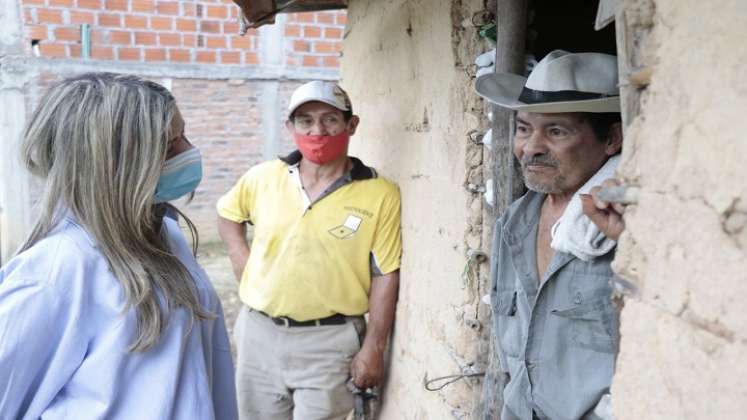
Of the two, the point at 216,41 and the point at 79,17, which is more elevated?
the point at 79,17

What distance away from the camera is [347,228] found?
319cm

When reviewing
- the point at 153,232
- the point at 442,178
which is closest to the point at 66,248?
the point at 153,232

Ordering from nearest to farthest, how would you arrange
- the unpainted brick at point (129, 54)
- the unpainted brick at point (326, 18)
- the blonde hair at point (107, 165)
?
the blonde hair at point (107, 165)
the unpainted brick at point (129, 54)
the unpainted brick at point (326, 18)

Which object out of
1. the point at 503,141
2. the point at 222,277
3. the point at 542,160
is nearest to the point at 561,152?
the point at 542,160

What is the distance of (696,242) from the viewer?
125 cm

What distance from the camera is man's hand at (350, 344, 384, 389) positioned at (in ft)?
10.7

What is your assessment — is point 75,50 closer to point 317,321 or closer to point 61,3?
point 61,3

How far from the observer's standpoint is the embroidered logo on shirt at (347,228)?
318 centimetres

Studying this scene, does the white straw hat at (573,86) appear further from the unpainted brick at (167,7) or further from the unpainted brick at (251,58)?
the unpainted brick at (251,58)

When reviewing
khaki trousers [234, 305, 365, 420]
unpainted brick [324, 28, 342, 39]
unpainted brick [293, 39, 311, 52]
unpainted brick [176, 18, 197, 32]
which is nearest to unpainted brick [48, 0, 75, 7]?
unpainted brick [176, 18, 197, 32]

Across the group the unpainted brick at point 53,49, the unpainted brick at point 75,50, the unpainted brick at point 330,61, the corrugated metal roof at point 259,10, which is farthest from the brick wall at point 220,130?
the corrugated metal roof at point 259,10

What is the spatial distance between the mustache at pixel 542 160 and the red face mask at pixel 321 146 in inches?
53.5

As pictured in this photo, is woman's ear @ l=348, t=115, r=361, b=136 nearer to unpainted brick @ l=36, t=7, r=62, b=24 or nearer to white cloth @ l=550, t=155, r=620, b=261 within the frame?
white cloth @ l=550, t=155, r=620, b=261

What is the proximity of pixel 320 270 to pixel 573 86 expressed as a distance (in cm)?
161
